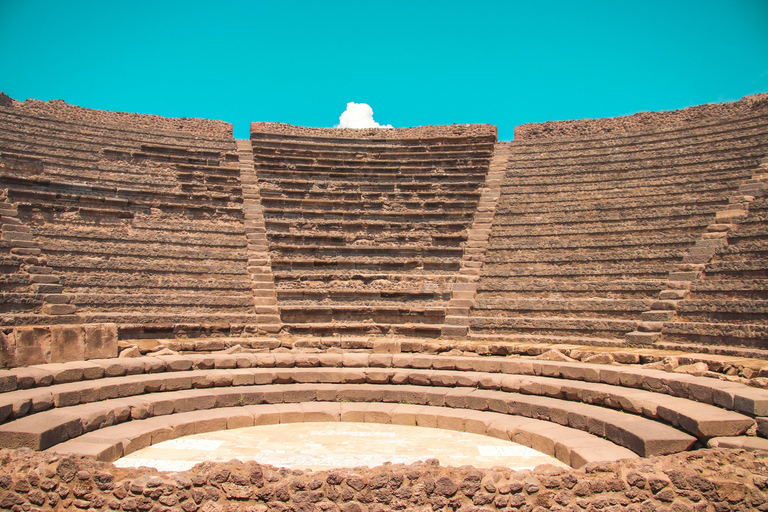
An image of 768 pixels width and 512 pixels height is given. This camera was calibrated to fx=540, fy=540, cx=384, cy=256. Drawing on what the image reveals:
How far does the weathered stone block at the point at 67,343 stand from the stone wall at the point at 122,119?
8.78 metres

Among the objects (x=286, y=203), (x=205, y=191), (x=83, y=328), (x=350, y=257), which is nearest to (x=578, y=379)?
(x=350, y=257)

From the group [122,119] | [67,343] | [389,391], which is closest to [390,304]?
[389,391]

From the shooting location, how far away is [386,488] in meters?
4.05

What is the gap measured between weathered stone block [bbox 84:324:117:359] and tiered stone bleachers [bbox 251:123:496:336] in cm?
276

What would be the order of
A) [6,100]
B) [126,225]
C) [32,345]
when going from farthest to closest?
1. [6,100]
2. [126,225]
3. [32,345]

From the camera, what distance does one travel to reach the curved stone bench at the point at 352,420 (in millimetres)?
5000

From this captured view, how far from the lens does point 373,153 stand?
1462 cm

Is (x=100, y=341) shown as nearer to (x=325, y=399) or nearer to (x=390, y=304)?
(x=325, y=399)

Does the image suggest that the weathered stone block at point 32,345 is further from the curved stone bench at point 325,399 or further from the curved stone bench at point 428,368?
the curved stone bench at point 325,399

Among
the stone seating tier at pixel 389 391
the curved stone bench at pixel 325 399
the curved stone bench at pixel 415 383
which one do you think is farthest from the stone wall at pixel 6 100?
the curved stone bench at pixel 325 399

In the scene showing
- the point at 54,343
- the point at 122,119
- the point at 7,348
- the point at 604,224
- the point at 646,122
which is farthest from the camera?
the point at 122,119

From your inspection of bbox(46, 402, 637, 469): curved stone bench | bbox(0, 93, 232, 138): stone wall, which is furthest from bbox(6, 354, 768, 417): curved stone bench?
bbox(0, 93, 232, 138): stone wall

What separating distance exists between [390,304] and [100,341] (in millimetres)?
4775

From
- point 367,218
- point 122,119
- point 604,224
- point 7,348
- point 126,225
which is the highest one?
point 122,119
